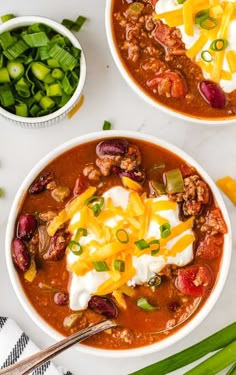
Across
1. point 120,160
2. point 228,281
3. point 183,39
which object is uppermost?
point 183,39

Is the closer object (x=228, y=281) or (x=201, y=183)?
(x=201, y=183)

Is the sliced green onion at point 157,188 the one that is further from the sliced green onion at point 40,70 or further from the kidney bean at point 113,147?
the sliced green onion at point 40,70

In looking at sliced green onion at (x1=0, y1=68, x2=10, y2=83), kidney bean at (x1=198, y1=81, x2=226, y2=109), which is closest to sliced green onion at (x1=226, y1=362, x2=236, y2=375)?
kidney bean at (x1=198, y1=81, x2=226, y2=109)

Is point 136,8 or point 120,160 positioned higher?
point 136,8

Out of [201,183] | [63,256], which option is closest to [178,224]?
[201,183]

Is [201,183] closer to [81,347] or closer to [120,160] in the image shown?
[120,160]

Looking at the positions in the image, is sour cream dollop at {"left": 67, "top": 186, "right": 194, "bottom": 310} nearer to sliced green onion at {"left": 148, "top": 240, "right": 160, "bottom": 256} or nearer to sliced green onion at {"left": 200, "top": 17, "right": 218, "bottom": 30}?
sliced green onion at {"left": 148, "top": 240, "right": 160, "bottom": 256}

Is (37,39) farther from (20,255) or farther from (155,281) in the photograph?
(155,281)
